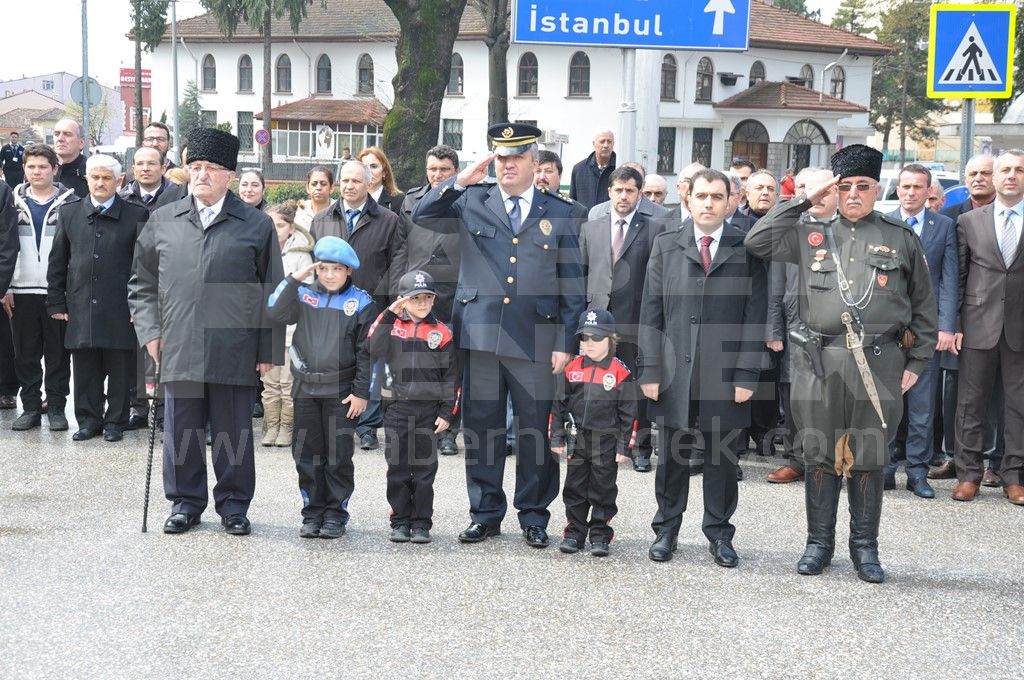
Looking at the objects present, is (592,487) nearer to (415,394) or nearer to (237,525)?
(415,394)

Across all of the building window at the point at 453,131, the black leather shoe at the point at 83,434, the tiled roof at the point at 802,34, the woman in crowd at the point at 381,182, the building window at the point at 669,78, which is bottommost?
the black leather shoe at the point at 83,434

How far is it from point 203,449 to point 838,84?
203ft

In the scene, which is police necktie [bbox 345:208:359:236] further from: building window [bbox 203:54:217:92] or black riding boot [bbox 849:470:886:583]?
building window [bbox 203:54:217:92]

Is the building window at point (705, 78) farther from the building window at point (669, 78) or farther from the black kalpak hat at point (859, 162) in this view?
the black kalpak hat at point (859, 162)

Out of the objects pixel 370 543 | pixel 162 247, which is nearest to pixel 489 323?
pixel 370 543

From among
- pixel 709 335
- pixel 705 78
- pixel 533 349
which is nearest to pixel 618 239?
pixel 533 349

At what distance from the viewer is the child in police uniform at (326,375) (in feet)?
22.0

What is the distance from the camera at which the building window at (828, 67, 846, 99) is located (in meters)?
63.5

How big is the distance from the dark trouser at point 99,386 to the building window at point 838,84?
5939cm

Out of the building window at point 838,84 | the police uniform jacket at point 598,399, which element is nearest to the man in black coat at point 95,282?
the police uniform jacket at point 598,399

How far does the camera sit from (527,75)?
5838 cm

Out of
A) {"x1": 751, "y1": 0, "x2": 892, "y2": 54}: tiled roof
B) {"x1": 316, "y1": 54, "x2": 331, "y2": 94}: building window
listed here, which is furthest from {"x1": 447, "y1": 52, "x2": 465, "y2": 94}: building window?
{"x1": 751, "y1": 0, "x2": 892, "y2": 54}: tiled roof

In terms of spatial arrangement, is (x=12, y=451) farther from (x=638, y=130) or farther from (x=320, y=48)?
(x=320, y=48)

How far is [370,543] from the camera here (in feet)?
21.8
